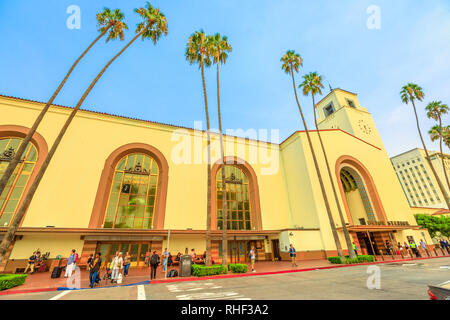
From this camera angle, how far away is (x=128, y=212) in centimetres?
1891

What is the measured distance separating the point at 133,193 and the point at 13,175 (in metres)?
9.43

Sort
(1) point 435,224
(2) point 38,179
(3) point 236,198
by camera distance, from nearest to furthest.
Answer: (2) point 38,179 → (3) point 236,198 → (1) point 435,224

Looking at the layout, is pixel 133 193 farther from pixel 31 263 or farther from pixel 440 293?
pixel 440 293

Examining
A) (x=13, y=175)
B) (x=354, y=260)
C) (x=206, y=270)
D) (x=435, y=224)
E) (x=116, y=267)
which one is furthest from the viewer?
(x=435, y=224)

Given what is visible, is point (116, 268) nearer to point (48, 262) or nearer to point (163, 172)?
point (48, 262)

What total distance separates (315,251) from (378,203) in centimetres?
1260

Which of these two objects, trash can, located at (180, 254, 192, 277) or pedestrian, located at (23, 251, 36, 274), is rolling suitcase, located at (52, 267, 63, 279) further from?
trash can, located at (180, 254, 192, 277)

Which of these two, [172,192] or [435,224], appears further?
[435,224]

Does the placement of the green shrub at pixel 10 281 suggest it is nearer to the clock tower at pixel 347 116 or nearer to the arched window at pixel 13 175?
the arched window at pixel 13 175

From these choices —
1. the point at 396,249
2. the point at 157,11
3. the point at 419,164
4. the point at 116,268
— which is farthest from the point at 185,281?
the point at 419,164

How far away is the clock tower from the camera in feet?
115

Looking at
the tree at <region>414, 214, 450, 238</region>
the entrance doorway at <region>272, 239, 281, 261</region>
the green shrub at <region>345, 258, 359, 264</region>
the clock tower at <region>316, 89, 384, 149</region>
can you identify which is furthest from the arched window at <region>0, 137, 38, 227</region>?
the tree at <region>414, 214, 450, 238</region>

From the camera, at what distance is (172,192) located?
20.2m

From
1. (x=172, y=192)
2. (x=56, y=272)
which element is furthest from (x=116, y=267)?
(x=172, y=192)
